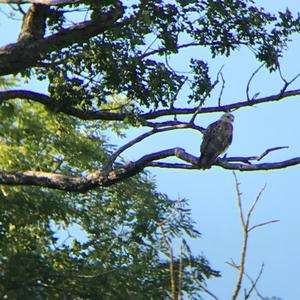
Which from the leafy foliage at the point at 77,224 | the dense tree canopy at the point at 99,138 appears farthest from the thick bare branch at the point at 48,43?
the leafy foliage at the point at 77,224

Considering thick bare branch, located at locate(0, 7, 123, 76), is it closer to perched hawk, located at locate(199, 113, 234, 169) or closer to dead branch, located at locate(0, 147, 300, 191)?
dead branch, located at locate(0, 147, 300, 191)

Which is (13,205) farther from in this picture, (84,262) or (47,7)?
(47,7)

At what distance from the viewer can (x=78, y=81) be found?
1777 cm

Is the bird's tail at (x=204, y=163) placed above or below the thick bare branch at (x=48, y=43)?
below

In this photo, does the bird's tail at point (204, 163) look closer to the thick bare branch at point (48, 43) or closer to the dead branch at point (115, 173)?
the dead branch at point (115, 173)

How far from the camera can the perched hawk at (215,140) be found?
1435 cm

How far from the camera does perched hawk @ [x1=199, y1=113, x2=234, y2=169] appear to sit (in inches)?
565

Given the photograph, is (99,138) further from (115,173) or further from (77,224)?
(115,173)

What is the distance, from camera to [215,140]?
52.5ft

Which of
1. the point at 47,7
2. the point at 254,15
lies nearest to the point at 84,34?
the point at 47,7

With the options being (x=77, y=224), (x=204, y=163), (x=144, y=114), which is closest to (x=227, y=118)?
(x=144, y=114)

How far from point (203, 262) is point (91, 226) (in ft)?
8.81

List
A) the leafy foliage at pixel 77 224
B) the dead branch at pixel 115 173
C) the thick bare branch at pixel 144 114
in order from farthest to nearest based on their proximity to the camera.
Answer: the leafy foliage at pixel 77 224 → the thick bare branch at pixel 144 114 → the dead branch at pixel 115 173

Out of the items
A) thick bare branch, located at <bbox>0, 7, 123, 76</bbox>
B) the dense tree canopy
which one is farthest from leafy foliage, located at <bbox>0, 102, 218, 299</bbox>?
thick bare branch, located at <bbox>0, 7, 123, 76</bbox>
